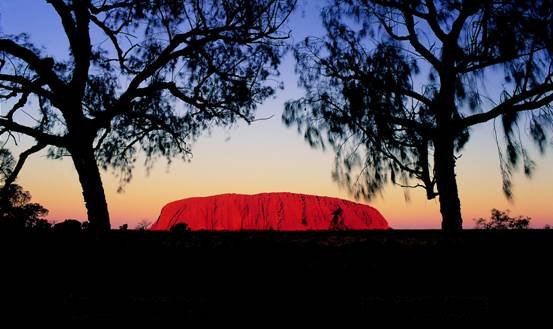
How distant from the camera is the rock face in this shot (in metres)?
66.0

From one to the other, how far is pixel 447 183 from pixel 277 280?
9297 mm

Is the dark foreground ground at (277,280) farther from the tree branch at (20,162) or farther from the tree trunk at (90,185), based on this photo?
the tree branch at (20,162)

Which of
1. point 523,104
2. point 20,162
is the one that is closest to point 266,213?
point 20,162

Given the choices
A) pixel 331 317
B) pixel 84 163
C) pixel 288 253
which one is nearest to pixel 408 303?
pixel 331 317

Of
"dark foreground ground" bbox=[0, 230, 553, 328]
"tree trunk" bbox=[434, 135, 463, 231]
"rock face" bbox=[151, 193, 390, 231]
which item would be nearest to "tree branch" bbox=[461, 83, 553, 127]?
"tree trunk" bbox=[434, 135, 463, 231]

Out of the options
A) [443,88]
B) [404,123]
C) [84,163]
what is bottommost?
[84,163]

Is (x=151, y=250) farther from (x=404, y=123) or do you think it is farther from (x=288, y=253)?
(x=404, y=123)

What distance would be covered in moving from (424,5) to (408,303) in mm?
10659

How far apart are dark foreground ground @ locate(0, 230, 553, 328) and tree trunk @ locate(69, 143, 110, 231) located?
794cm

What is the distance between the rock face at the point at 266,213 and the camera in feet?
217

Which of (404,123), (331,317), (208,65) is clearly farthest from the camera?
(208,65)

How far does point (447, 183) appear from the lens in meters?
10.0

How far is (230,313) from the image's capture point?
156cm

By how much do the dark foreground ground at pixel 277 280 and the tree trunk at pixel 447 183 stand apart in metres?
8.64
